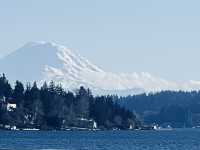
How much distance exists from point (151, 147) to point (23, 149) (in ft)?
85.6

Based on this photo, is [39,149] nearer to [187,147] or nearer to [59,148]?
[59,148]

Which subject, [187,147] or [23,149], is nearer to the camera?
[23,149]

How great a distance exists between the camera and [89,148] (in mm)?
141375

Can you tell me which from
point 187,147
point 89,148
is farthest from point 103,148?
point 187,147

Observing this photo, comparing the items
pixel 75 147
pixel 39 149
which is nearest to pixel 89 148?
pixel 75 147

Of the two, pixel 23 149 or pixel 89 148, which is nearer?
pixel 23 149

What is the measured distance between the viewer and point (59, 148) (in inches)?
5374

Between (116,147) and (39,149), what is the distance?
2059 cm

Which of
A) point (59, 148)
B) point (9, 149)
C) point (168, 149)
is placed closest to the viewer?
point (9, 149)

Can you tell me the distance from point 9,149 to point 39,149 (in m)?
5.54

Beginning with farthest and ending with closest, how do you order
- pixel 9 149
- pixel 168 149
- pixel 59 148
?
1. pixel 168 149
2. pixel 59 148
3. pixel 9 149

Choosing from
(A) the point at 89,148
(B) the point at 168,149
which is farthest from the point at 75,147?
(B) the point at 168,149

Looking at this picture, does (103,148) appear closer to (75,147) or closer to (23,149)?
(75,147)

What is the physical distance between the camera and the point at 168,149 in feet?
477
